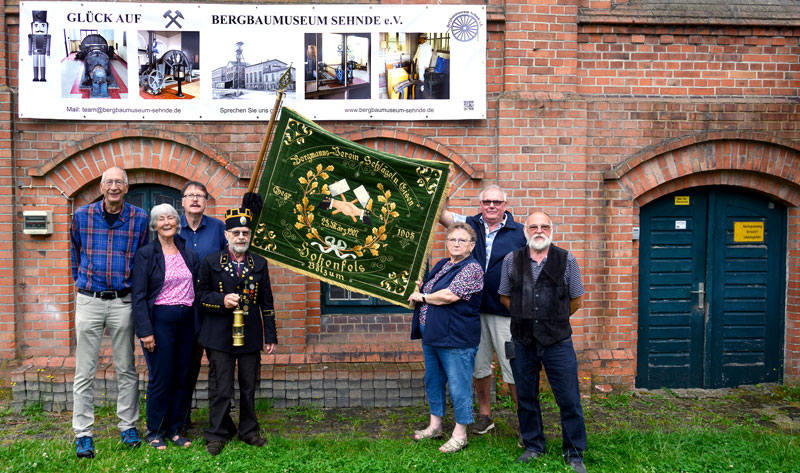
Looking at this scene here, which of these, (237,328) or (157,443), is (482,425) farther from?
(157,443)

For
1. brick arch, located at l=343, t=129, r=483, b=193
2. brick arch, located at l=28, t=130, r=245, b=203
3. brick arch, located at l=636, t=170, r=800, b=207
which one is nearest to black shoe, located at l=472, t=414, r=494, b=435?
brick arch, located at l=343, t=129, r=483, b=193

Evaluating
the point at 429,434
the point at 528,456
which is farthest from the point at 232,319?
the point at 528,456

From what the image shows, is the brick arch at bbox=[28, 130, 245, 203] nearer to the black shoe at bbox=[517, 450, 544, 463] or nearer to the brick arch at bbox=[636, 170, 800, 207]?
the black shoe at bbox=[517, 450, 544, 463]

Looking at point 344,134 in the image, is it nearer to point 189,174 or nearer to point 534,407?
point 189,174

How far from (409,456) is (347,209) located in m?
2.21

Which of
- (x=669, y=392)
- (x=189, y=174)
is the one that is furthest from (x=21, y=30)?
(x=669, y=392)

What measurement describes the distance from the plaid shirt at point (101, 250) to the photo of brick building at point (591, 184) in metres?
1.62

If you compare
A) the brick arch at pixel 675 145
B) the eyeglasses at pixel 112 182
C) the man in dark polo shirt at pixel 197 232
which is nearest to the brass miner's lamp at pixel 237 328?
the man in dark polo shirt at pixel 197 232

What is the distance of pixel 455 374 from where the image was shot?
16.6 ft

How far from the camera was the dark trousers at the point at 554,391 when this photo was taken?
4.77 m

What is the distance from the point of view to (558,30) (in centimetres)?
670

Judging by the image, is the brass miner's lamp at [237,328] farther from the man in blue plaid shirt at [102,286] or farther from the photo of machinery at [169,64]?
the photo of machinery at [169,64]

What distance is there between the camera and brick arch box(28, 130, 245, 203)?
641cm

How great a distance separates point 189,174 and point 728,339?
6.59 metres
